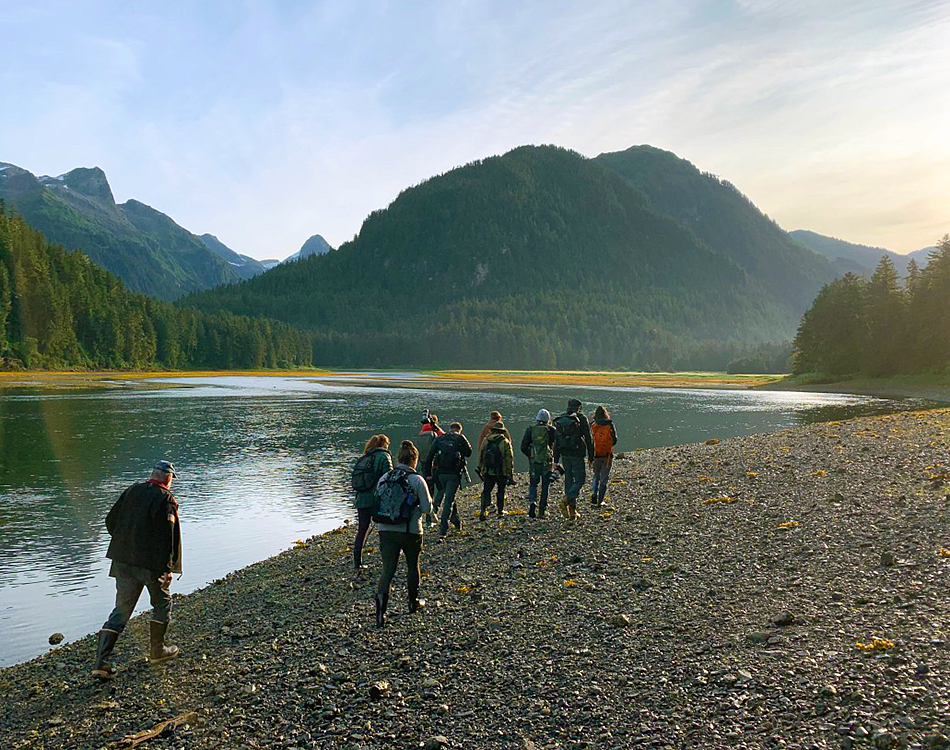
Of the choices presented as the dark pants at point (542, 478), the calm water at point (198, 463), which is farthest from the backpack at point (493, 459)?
the calm water at point (198, 463)

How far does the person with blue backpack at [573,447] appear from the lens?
1809cm

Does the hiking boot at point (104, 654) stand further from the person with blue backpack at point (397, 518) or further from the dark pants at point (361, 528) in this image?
the dark pants at point (361, 528)

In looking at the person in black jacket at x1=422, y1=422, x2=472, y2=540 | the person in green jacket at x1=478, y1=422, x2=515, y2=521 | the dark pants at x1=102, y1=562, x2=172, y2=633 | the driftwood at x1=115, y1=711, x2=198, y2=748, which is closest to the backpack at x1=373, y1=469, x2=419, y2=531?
the dark pants at x1=102, y1=562, x2=172, y2=633

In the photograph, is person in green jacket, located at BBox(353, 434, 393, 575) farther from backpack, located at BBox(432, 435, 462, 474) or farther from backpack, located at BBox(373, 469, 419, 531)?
backpack, located at BBox(432, 435, 462, 474)

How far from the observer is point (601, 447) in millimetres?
19641

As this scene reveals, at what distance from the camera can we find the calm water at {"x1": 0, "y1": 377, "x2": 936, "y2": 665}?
16766 millimetres

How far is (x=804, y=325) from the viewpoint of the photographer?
10312cm

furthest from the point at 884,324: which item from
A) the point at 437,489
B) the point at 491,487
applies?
the point at 437,489

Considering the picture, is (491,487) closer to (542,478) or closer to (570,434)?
(542,478)

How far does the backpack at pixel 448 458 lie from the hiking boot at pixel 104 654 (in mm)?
8376

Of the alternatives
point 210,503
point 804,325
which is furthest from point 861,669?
point 804,325

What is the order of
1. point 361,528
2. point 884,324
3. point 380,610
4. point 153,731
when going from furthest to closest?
point 884,324 → point 361,528 → point 380,610 → point 153,731

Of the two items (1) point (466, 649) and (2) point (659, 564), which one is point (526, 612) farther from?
(2) point (659, 564)

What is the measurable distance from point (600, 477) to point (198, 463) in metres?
23.5
